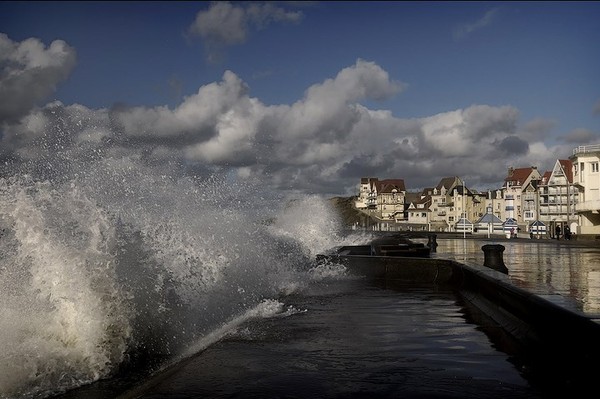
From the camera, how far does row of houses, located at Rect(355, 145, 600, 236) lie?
64688 millimetres

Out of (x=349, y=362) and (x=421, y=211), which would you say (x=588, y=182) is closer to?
(x=349, y=362)

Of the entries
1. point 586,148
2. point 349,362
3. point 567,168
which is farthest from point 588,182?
point 349,362

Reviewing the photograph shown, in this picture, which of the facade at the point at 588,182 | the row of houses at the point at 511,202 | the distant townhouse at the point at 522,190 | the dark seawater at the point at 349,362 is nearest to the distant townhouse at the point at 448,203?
the row of houses at the point at 511,202

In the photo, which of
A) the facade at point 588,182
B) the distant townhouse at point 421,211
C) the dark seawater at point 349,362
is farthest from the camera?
the distant townhouse at point 421,211

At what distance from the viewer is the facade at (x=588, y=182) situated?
64125 millimetres

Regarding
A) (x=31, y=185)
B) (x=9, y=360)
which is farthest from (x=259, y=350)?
(x=31, y=185)

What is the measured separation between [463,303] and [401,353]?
15.9ft

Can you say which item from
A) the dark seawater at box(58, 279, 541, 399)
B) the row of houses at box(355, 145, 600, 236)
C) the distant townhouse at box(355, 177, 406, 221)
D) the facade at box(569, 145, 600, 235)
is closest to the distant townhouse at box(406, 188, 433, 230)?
the row of houses at box(355, 145, 600, 236)

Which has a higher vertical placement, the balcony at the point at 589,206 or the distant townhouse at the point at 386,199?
the distant townhouse at the point at 386,199

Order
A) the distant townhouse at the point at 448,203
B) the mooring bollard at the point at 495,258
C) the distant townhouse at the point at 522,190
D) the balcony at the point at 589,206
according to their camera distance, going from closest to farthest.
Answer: the mooring bollard at the point at 495,258 → the balcony at the point at 589,206 → the distant townhouse at the point at 522,190 → the distant townhouse at the point at 448,203

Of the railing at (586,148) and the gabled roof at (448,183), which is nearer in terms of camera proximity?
the railing at (586,148)

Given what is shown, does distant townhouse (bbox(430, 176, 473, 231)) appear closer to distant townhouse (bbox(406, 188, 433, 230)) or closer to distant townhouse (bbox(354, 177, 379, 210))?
distant townhouse (bbox(406, 188, 433, 230))

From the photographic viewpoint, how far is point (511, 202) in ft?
210

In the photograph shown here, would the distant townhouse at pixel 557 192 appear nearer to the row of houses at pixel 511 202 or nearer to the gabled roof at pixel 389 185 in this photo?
the row of houses at pixel 511 202
